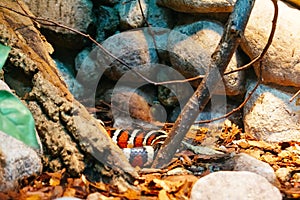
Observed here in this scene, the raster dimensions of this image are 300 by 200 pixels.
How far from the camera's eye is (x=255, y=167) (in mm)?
2195

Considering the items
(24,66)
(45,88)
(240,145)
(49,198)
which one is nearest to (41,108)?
(45,88)

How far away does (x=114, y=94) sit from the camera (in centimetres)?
391

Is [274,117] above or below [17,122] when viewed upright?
below

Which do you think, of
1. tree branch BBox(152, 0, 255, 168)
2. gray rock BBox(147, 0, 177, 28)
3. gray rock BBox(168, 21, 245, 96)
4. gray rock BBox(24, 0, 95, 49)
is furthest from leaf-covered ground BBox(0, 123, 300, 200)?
gray rock BBox(24, 0, 95, 49)

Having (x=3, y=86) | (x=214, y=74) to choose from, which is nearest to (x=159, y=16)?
(x=214, y=74)

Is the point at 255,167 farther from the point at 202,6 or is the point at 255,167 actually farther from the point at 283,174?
the point at 202,6

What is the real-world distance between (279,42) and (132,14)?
1313 mm

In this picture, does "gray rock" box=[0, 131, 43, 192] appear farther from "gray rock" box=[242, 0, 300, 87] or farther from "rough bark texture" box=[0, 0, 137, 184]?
"gray rock" box=[242, 0, 300, 87]

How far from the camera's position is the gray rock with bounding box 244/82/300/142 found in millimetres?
3205

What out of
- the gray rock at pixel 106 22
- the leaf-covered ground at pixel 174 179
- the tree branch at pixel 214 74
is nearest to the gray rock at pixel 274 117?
the leaf-covered ground at pixel 174 179

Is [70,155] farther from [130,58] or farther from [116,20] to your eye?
[116,20]

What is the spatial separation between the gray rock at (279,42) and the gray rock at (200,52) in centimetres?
24

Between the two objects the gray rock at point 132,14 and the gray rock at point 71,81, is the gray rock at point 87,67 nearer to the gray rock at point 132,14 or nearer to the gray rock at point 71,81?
the gray rock at point 71,81

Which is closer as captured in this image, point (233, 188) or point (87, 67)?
point (233, 188)
